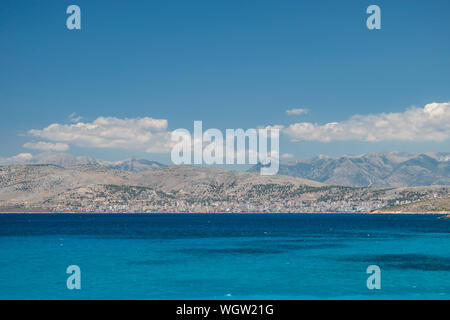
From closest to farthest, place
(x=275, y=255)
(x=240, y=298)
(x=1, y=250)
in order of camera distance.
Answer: (x=240, y=298) < (x=275, y=255) < (x=1, y=250)

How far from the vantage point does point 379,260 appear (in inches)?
3861

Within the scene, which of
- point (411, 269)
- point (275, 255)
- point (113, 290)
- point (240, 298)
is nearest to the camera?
point (240, 298)

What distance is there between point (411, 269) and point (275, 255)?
34330mm

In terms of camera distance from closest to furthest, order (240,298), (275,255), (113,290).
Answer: (240,298)
(113,290)
(275,255)
